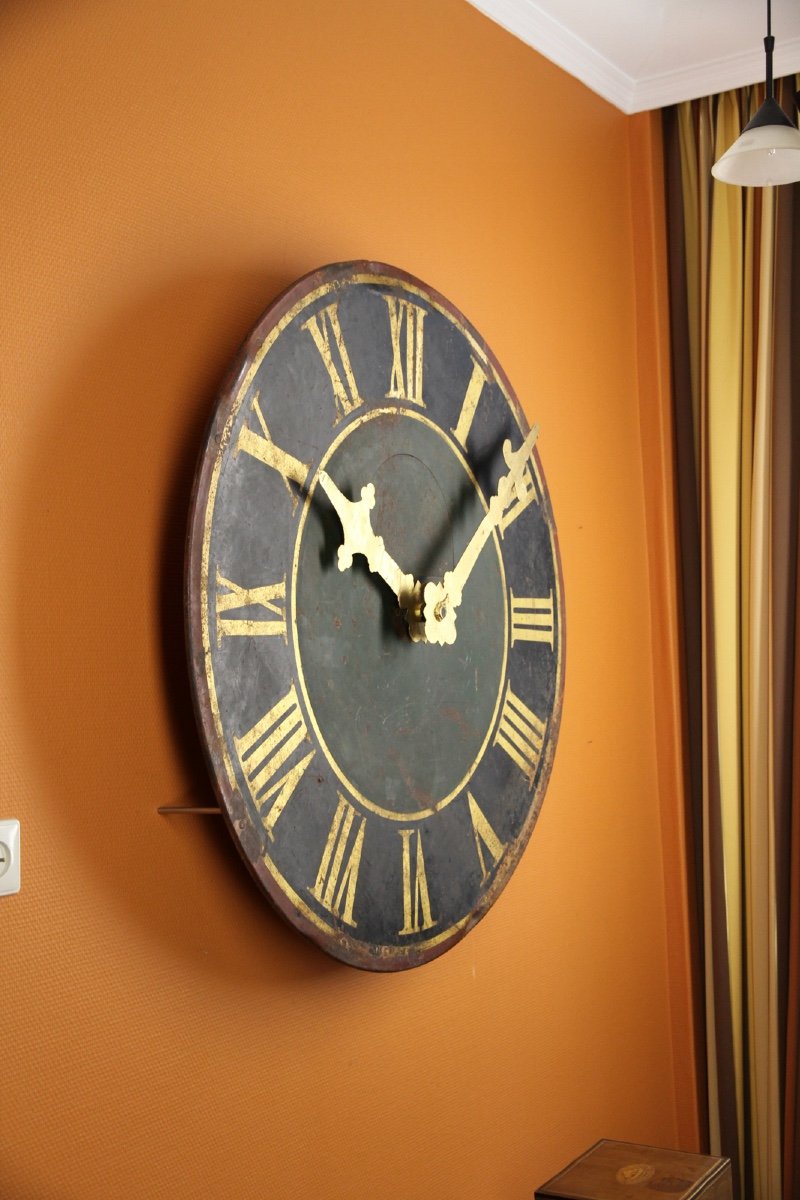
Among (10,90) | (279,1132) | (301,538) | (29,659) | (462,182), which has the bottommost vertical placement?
(279,1132)

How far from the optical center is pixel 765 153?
83.4 inches

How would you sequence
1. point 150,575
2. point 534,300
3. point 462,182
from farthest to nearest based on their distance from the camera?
point 534,300
point 462,182
point 150,575

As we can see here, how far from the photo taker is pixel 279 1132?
1593mm

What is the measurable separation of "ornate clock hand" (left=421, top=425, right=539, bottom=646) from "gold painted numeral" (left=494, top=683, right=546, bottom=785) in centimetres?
21

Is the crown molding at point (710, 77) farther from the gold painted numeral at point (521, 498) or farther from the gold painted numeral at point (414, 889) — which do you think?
the gold painted numeral at point (414, 889)

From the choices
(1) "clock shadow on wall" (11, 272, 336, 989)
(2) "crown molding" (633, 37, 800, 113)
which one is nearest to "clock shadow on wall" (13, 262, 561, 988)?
(1) "clock shadow on wall" (11, 272, 336, 989)

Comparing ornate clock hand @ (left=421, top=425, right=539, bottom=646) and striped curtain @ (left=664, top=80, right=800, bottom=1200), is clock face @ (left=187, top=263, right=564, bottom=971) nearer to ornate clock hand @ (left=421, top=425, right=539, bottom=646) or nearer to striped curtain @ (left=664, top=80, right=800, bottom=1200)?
ornate clock hand @ (left=421, top=425, right=539, bottom=646)

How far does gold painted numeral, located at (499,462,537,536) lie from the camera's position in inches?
83.4

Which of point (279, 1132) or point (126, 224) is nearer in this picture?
point (126, 224)

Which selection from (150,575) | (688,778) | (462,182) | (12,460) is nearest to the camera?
(12,460)

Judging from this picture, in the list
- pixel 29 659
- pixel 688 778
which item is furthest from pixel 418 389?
pixel 688 778

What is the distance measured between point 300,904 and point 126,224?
2.73 ft

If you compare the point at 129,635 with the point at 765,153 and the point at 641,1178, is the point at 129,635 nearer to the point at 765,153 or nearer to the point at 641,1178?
the point at 641,1178

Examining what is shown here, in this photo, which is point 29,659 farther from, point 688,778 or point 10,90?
point 688,778
